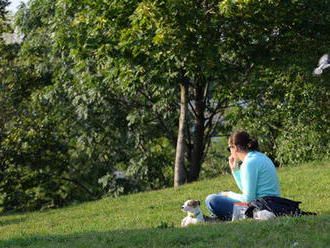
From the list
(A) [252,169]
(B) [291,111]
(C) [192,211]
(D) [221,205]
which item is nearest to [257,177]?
(A) [252,169]

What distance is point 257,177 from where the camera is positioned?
7.76 meters

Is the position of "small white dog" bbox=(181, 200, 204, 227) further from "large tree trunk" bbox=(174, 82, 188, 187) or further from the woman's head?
"large tree trunk" bbox=(174, 82, 188, 187)

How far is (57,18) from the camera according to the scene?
18469mm

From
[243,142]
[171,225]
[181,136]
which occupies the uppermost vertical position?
[243,142]

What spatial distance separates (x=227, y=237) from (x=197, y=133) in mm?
15246

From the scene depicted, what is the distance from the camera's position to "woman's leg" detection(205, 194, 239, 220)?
329 inches

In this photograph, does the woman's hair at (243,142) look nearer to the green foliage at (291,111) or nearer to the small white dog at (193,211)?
the small white dog at (193,211)

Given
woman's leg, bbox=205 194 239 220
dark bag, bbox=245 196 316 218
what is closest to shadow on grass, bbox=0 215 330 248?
dark bag, bbox=245 196 316 218

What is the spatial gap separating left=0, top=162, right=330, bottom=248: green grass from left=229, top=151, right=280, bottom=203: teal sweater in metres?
0.69

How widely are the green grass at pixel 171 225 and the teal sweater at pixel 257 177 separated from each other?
27.3 inches

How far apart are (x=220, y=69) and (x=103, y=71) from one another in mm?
3864

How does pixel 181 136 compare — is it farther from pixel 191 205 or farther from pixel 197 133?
pixel 191 205

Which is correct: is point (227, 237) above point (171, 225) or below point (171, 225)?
above

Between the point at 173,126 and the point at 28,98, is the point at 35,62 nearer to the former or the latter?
the point at 28,98
